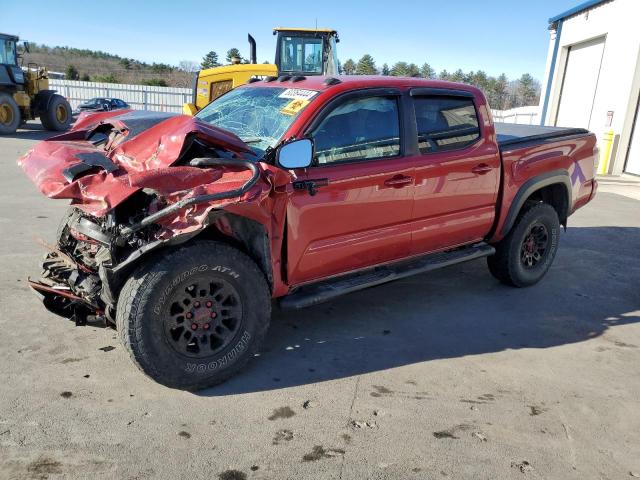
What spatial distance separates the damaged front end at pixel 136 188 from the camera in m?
3.02


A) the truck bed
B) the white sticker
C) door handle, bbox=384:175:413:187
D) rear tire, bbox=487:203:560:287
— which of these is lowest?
rear tire, bbox=487:203:560:287

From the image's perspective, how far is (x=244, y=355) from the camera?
348 centimetres

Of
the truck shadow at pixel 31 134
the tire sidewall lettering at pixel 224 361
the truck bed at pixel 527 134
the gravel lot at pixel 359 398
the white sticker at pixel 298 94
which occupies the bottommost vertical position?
the truck shadow at pixel 31 134

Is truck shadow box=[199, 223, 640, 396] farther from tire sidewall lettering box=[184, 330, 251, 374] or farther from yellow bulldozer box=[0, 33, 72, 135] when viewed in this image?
yellow bulldozer box=[0, 33, 72, 135]

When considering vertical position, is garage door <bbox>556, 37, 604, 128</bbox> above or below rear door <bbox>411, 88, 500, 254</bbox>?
above

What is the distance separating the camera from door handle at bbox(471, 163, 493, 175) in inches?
181

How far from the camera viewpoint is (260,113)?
13.2 feet

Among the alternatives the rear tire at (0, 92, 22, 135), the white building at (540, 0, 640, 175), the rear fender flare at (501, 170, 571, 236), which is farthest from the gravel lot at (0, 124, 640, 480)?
the rear tire at (0, 92, 22, 135)

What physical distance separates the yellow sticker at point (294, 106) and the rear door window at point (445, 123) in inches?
40.4

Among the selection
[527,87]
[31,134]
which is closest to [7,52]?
[31,134]

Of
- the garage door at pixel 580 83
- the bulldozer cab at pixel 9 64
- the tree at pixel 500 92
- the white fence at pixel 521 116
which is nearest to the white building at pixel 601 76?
the garage door at pixel 580 83

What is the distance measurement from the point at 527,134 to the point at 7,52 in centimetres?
1944

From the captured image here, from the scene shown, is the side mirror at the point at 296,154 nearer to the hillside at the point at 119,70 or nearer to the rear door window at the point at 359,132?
the rear door window at the point at 359,132

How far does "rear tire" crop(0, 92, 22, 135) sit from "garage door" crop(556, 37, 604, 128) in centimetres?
1950
